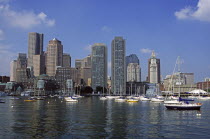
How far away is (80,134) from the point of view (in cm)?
5269

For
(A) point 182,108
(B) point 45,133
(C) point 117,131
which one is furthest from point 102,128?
(A) point 182,108

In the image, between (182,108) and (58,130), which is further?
(182,108)

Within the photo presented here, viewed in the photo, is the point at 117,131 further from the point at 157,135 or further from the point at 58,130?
the point at 58,130

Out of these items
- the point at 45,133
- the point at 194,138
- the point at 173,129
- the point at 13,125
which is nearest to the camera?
the point at 194,138

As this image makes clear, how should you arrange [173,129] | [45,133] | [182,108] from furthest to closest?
[182,108] → [173,129] → [45,133]

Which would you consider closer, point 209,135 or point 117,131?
point 209,135

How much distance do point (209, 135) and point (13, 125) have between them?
42.0m

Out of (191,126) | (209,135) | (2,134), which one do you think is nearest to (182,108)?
(191,126)

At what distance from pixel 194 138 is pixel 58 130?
86.6 feet

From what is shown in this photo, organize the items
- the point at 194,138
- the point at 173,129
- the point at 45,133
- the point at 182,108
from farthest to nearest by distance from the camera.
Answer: the point at 182,108, the point at 173,129, the point at 45,133, the point at 194,138

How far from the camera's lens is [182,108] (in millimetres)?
106750

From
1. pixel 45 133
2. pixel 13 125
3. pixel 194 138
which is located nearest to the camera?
pixel 194 138

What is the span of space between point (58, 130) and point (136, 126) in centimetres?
1757

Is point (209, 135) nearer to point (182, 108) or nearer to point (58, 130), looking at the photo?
point (58, 130)
